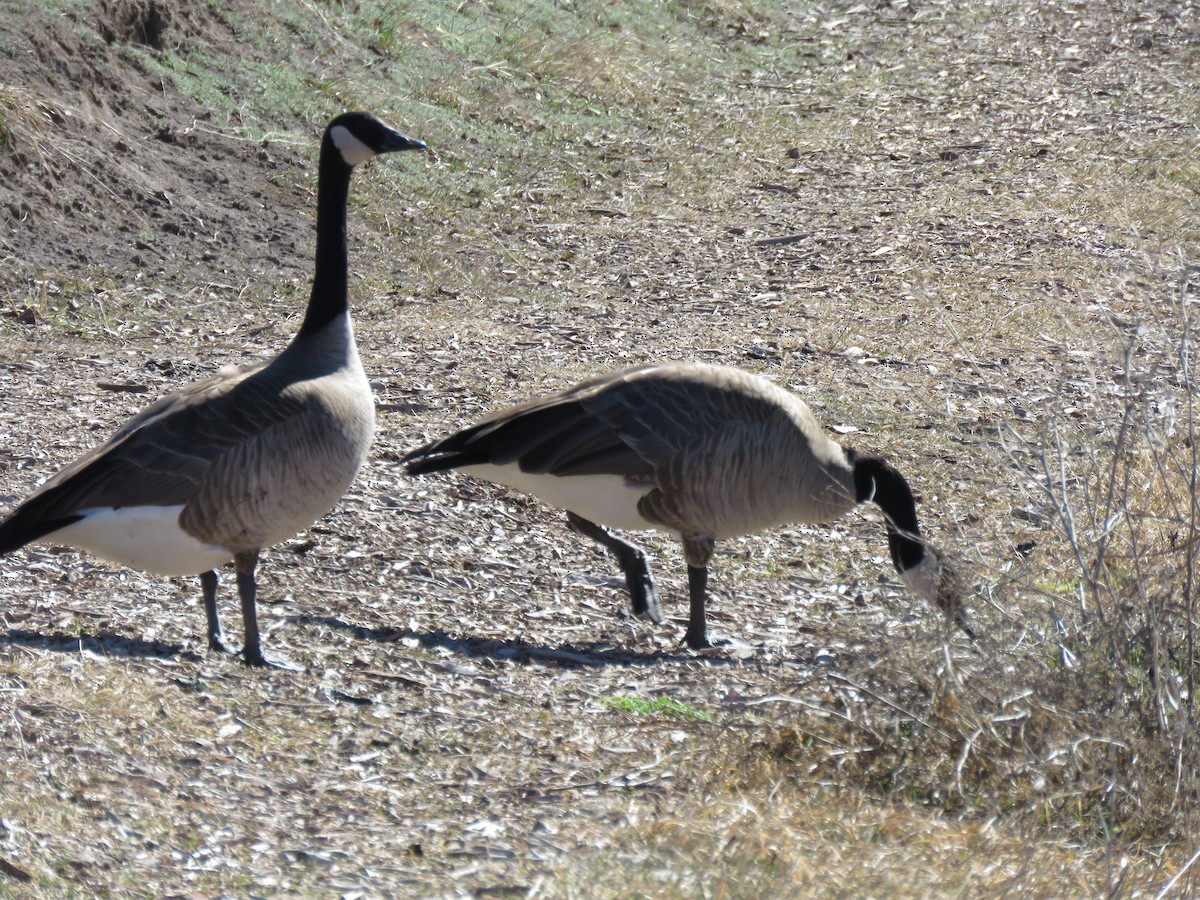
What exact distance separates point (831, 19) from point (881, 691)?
14395mm

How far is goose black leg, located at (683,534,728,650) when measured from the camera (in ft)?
18.0

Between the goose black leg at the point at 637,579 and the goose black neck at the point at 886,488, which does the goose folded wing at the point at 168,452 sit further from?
the goose black neck at the point at 886,488

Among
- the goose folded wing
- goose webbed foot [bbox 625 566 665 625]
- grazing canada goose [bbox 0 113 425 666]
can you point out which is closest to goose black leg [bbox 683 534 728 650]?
goose webbed foot [bbox 625 566 665 625]

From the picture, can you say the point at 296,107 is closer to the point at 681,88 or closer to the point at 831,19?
the point at 681,88

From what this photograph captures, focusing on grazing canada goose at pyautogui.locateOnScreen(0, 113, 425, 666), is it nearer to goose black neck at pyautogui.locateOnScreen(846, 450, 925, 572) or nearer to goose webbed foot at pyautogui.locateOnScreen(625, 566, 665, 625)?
goose webbed foot at pyautogui.locateOnScreen(625, 566, 665, 625)

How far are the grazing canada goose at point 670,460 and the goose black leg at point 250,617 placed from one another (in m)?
0.81

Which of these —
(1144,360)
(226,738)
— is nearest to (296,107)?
(1144,360)

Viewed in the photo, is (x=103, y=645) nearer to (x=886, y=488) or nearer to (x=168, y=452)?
(x=168, y=452)

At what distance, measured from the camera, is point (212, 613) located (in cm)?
502

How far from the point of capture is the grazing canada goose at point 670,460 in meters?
5.54

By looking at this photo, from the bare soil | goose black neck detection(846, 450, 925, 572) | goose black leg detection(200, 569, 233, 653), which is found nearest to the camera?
the bare soil

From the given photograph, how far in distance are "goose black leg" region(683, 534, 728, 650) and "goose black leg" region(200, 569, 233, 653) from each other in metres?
1.69

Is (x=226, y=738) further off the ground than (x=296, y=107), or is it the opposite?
(x=296, y=107)

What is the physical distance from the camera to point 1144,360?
848 cm
